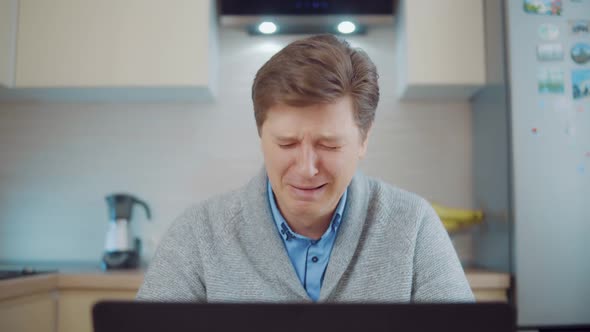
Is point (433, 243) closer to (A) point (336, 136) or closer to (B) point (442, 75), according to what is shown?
(A) point (336, 136)

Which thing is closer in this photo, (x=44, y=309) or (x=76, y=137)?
(x=44, y=309)

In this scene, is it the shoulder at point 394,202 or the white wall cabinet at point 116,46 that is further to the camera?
the white wall cabinet at point 116,46

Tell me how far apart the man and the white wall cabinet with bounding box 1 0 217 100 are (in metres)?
1.01

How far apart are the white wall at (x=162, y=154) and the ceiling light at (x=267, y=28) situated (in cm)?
17

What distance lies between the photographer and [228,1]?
2.12m

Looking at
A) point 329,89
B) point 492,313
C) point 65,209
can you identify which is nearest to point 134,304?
point 492,313

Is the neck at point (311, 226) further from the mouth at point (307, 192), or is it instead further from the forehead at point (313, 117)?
the forehead at point (313, 117)

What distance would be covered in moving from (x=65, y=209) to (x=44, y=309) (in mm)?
591

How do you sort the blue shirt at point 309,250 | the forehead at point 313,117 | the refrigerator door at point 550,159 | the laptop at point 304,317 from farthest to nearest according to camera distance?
the refrigerator door at point 550,159
the blue shirt at point 309,250
the forehead at point 313,117
the laptop at point 304,317

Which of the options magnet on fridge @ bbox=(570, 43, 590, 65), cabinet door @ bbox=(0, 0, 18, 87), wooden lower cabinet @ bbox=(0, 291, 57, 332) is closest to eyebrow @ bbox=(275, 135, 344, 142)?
wooden lower cabinet @ bbox=(0, 291, 57, 332)

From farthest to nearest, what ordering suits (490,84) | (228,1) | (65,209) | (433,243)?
(65,209), (228,1), (490,84), (433,243)

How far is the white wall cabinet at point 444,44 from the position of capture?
6.58 ft

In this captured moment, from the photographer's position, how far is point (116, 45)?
78.5 inches

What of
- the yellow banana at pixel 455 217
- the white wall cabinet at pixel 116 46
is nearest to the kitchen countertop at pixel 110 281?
the yellow banana at pixel 455 217
